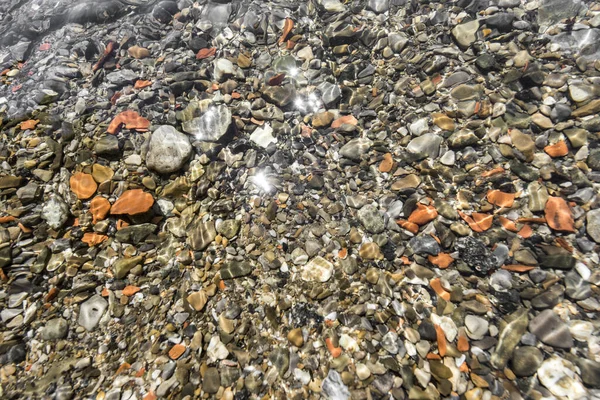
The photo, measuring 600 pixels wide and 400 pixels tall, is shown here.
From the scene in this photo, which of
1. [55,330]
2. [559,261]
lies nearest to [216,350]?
[55,330]

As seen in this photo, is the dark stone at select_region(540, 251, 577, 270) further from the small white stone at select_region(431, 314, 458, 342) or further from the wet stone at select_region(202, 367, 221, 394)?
the wet stone at select_region(202, 367, 221, 394)

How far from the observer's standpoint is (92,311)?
3109mm

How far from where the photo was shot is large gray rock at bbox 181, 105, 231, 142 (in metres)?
3.86

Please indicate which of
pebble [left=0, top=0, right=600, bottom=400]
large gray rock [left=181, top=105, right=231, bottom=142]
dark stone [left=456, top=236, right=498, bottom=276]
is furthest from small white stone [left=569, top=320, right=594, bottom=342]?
large gray rock [left=181, top=105, right=231, bottom=142]

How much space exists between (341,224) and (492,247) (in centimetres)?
149

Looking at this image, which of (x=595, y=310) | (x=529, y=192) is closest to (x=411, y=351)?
(x=595, y=310)

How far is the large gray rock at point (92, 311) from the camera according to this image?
306cm

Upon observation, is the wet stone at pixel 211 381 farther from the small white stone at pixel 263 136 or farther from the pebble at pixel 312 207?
the small white stone at pixel 263 136

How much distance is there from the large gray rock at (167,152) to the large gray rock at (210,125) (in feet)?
0.61

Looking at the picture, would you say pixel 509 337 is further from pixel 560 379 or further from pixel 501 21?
pixel 501 21

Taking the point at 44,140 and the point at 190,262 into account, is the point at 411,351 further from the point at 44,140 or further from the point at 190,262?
the point at 44,140

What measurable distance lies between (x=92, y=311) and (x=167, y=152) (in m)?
1.89

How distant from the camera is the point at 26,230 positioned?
11.4 ft

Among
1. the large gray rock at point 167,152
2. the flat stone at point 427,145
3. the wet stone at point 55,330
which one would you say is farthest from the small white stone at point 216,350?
the flat stone at point 427,145
